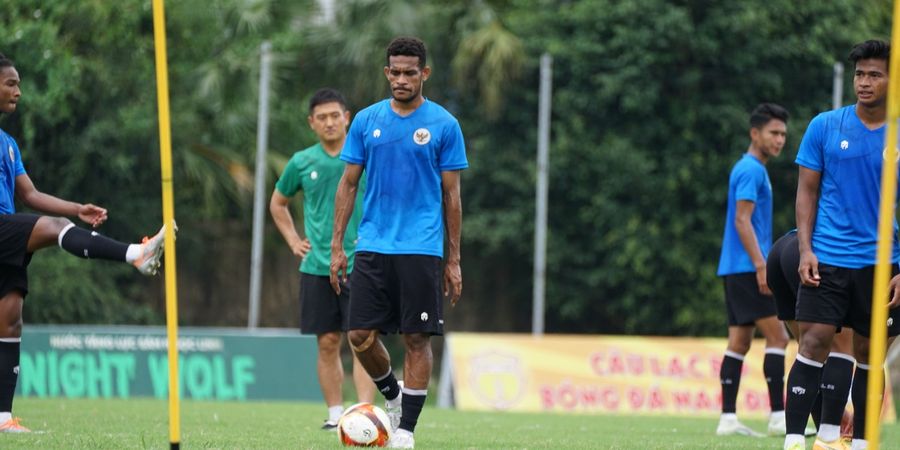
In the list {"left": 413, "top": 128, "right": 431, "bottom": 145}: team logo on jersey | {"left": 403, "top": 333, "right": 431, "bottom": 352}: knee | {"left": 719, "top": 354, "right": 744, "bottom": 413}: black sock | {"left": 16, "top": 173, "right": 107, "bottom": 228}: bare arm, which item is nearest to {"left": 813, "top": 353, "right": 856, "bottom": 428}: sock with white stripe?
{"left": 403, "top": 333, "right": 431, "bottom": 352}: knee

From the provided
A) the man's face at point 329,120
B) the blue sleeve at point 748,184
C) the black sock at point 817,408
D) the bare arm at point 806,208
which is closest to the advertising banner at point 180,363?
the man's face at point 329,120

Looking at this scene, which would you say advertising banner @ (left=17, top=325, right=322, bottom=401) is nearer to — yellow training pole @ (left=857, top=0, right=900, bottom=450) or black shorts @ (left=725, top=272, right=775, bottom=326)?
black shorts @ (left=725, top=272, right=775, bottom=326)

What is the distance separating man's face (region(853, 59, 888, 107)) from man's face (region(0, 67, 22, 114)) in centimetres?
523

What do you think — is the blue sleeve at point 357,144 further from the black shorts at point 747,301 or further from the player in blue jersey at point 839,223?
the black shorts at point 747,301

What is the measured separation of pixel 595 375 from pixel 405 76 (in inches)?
425

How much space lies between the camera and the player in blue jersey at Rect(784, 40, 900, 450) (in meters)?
8.04

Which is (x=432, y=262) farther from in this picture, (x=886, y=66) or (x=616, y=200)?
(x=616, y=200)

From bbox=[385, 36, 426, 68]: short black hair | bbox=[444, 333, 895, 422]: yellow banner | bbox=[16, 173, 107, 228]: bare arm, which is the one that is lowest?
bbox=[444, 333, 895, 422]: yellow banner

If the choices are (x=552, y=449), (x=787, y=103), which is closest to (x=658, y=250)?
(x=787, y=103)

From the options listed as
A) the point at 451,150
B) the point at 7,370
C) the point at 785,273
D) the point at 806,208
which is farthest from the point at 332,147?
the point at 806,208

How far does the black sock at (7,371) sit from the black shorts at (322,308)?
2.61 metres

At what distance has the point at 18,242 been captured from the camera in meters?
8.75

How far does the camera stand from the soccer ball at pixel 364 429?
8.40 meters

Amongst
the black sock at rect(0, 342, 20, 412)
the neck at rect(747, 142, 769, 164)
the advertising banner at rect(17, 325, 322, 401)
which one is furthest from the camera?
the advertising banner at rect(17, 325, 322, 401)
